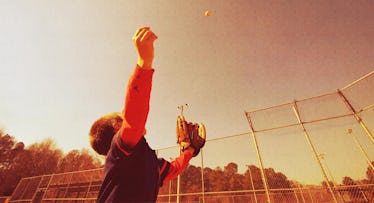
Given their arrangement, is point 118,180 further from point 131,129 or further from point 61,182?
point 61,182

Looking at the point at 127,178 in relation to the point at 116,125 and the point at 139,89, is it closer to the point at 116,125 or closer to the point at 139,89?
the point at 116,125

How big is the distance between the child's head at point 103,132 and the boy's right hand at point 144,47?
0.69 meters

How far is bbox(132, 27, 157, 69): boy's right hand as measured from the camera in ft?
3.26

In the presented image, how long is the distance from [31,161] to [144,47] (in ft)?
181

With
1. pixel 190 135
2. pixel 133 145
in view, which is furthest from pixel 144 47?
pixel 190 135

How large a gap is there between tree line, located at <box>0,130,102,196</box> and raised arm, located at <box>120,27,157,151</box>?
4667cm

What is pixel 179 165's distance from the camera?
1.95 m

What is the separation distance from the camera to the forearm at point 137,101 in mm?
958

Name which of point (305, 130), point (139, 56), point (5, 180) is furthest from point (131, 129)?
point (5, 180)

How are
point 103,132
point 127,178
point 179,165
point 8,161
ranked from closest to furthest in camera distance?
point 127,178 < point 103,132 < point 179,165 < point 8,161

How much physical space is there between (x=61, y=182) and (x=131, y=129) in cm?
2495

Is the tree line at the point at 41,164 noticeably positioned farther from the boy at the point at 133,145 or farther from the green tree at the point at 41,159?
the boy at the point at 133,145

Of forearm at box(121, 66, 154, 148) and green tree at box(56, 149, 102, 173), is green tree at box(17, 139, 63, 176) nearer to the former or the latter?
green tree at box(56, 149, 102, 173)

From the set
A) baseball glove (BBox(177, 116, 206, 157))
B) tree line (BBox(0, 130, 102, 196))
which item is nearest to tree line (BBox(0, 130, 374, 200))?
tree line (BBox(0, 130, 102, 196))
